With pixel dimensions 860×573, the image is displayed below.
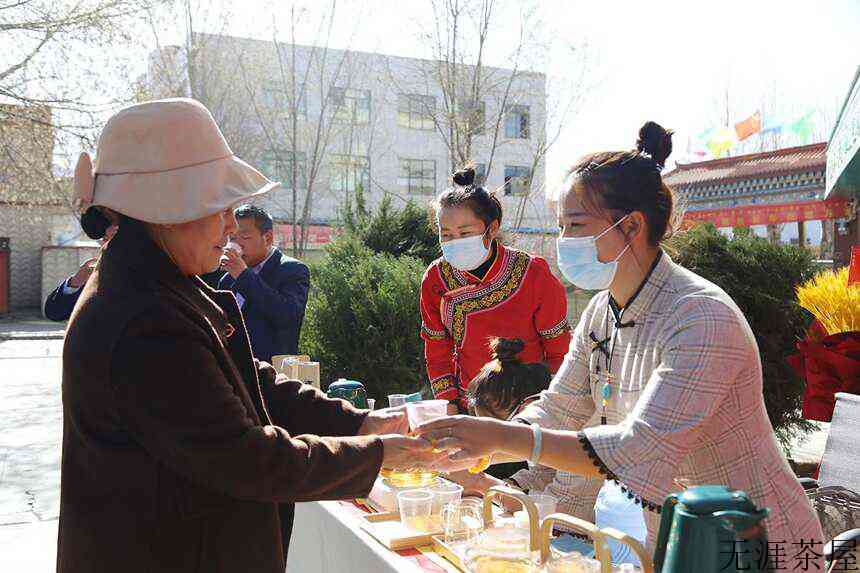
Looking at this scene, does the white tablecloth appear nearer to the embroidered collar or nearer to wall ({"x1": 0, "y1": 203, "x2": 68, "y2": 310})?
the embroidered collar

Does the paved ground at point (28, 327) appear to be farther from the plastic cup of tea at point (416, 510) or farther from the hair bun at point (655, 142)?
the hair bun at point (655, 142)

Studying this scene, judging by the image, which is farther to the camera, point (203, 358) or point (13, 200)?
point (13, 200)

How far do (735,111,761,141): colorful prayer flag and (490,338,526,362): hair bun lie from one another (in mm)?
25684

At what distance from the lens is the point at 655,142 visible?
195cm

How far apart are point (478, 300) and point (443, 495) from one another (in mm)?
1566

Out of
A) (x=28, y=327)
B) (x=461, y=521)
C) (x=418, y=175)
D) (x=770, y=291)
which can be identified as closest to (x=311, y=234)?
(x=418, y=175)

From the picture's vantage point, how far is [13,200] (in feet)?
51.6

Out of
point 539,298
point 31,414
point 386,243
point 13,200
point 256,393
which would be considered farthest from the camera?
point 13,200

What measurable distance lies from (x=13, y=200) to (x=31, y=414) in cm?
936

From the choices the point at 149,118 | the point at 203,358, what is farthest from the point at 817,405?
the point at 149,118

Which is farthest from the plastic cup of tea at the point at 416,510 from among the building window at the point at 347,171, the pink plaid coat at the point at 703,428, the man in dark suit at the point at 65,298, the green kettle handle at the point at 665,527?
the building window at the point at 347,171

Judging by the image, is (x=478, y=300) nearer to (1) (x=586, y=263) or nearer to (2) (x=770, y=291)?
(1) (x=586, y=263)

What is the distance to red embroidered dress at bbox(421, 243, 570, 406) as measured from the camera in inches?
132

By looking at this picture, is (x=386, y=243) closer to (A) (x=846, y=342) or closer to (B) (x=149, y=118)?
(A) (x=846, y=342)
